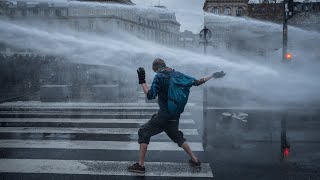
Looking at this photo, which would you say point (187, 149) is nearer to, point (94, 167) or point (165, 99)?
point (165, 99)

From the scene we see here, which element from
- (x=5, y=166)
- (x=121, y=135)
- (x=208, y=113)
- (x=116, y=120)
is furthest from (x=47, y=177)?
(x=208, y=113)

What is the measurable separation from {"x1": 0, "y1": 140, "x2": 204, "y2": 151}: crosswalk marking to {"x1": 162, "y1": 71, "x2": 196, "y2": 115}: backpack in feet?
5.66

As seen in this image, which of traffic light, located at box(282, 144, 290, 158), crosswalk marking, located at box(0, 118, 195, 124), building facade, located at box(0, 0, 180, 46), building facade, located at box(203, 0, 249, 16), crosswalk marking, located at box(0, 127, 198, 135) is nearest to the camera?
traffic light, located at box(282, 144, 290, 158)

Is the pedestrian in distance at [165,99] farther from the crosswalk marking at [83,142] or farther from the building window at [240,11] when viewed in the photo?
the building window at [240,11]

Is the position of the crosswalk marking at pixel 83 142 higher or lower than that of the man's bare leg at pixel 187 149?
lower

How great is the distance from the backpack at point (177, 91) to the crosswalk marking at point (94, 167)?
→ 3.15 ft

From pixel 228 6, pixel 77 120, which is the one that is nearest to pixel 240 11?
pixel 228 6

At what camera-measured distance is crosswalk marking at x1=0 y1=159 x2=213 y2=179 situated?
562cm

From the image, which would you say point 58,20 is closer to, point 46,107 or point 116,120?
point 46,107

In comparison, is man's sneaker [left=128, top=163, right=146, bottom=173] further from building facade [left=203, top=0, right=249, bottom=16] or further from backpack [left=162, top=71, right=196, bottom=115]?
building facade [left=203, top=0, right=249, bottom=16]

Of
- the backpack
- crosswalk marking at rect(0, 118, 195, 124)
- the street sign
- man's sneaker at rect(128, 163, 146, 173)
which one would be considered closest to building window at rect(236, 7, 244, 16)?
the street sign

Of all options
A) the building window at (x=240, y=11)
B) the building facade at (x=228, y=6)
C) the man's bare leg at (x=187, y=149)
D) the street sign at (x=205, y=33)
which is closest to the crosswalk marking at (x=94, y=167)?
the man's bare leg at (x=187, y=149)

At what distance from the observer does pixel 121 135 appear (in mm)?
8320

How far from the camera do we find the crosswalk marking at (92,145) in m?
7.17
